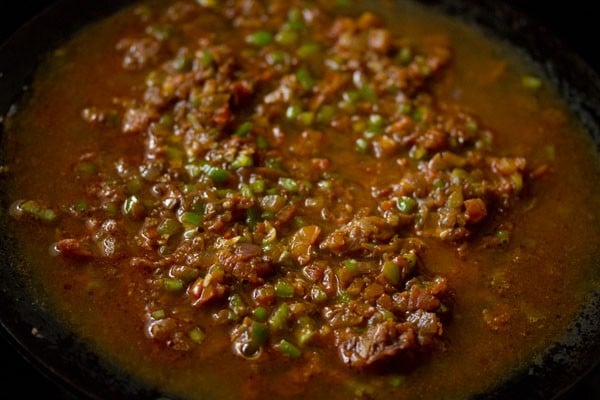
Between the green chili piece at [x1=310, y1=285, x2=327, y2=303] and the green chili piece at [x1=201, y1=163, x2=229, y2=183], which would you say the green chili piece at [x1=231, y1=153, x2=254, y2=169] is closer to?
the green chili piece at [x1=201, y1=163, x2=229, y2=183]

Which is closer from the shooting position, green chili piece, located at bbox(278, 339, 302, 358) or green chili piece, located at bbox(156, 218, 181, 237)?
green chili piece, located at bbox(278, 339, 302, 358)

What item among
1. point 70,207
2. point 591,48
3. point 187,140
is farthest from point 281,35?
point 591,48

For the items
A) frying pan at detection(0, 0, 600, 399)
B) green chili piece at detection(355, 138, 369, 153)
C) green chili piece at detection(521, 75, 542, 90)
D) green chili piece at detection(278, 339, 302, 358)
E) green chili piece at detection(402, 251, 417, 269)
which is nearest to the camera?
frying pan at detection(0, 0, 600, 399)

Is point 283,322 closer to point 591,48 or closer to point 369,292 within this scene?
point 369,292

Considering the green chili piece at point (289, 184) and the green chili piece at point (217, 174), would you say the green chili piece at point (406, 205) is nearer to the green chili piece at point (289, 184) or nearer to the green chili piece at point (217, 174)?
the green chili piece at point (289, 184)

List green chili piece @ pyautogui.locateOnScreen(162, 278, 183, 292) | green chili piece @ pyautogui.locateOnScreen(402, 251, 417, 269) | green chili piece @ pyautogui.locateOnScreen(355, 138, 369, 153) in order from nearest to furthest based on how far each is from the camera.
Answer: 1. green chili piece @ pyautogui.locateOnScreen(162, 278, 183, 292)
2. green chili piece @ pyautogui.locateOnScreen(402, 251, 417, 269)
3. green chili piece @ pyautogui.locateOnScreen(355, 138, 369, 153)

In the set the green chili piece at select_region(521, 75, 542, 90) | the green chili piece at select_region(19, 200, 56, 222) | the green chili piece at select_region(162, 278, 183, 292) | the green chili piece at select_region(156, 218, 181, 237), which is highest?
the green chili piece at select_region(521, 75, 542, 90)

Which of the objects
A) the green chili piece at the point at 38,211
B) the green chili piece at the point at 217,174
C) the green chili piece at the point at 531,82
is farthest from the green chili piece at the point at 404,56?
the green chili piece at the point at 38,211

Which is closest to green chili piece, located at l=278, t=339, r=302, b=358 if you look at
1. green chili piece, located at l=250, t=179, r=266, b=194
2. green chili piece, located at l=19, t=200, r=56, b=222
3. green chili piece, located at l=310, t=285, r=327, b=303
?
green chili piece, located at l=310, t=285, r=327, b=303
